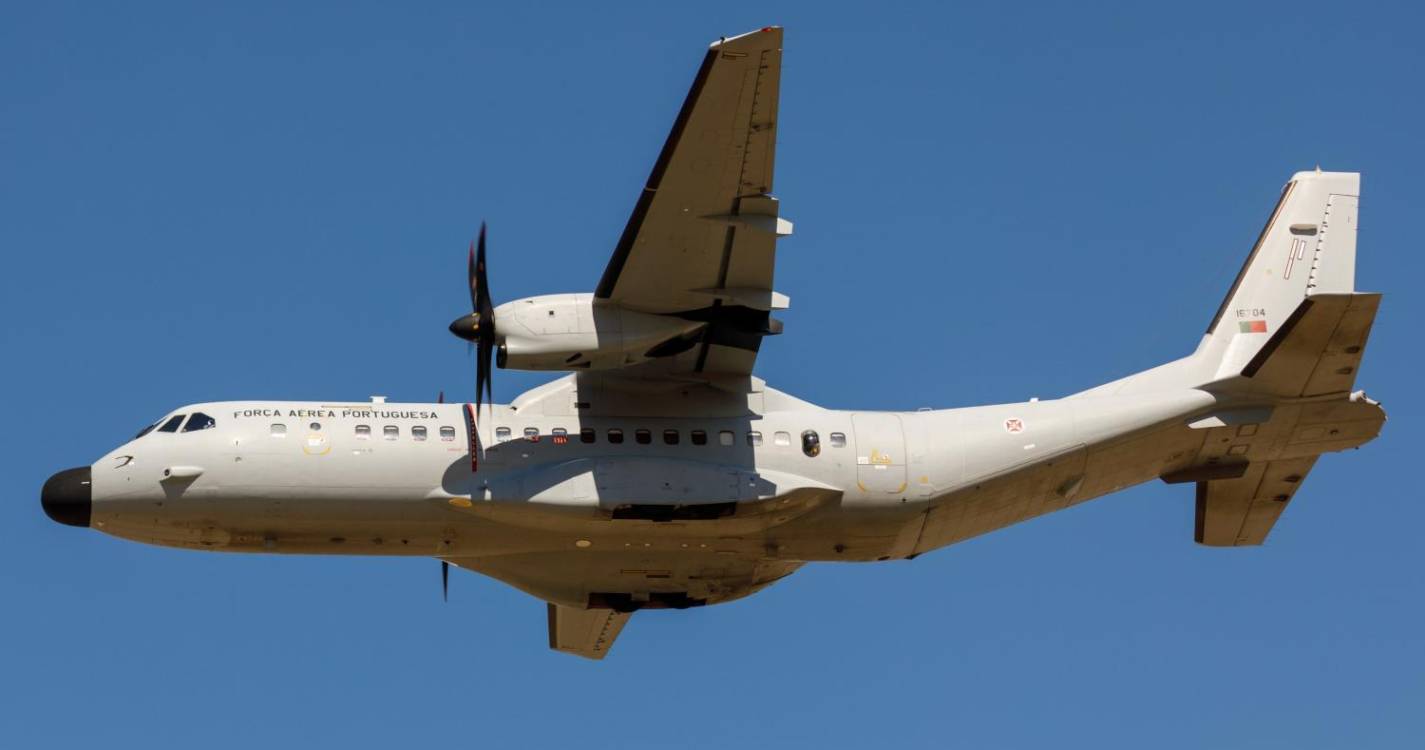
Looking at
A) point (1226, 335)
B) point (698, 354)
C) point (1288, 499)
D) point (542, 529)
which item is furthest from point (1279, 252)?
point (542, 529)

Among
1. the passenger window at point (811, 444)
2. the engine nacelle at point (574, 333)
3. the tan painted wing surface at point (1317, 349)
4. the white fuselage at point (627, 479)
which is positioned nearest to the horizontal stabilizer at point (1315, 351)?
the tan painted wing surface at point (1317, 349)

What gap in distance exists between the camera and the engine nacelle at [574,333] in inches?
1005

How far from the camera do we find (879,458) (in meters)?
27.5

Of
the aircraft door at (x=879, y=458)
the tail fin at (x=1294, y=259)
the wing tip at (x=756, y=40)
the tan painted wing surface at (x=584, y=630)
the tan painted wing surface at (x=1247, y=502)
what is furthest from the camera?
the tan painted wing surface at (x=584, y=630)

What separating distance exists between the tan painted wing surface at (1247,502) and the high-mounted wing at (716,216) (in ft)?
24.9

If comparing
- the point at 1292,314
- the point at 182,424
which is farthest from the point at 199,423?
the point at 1292,314

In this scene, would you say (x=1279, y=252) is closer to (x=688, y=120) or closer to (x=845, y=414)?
(x=845, y=414)

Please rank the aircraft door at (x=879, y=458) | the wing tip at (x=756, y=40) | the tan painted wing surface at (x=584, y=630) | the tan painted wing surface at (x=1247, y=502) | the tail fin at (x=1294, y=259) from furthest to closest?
the tan painted wing surface at (x=584, y=630), the tail fin at (x=1294, y=259), the tan painted wing surface at (x=1247, y=502), the aircraft door at (x=879, y=458), the wing tip at (x=756, y=40)

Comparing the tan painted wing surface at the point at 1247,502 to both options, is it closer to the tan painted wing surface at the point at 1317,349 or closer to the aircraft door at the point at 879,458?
the tan painted wing surface at the point at 1317,349

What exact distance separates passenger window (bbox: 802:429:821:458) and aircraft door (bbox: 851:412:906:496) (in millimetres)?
532

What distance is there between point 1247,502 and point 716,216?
9.64 metres

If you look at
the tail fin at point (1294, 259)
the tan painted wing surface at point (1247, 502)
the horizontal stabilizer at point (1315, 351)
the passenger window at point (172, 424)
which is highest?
the tail fin at point (1294, 259)

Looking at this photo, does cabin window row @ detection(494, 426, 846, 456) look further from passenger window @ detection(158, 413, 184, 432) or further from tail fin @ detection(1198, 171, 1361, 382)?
tail fin @ detection(1198, 171, 1361, 382)

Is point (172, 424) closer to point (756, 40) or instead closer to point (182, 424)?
point (182, 424)
